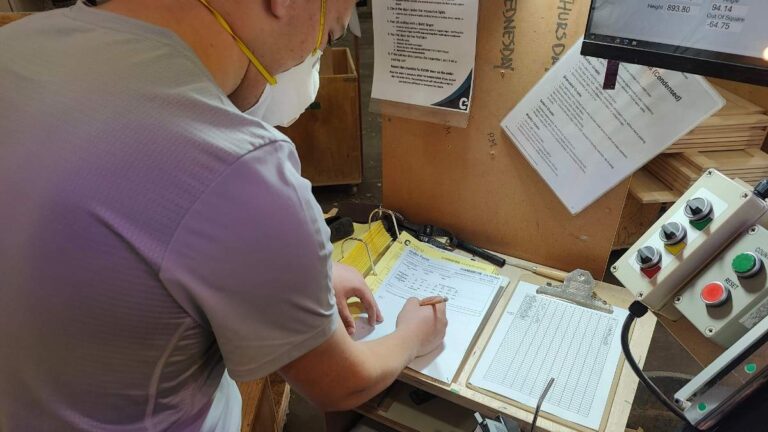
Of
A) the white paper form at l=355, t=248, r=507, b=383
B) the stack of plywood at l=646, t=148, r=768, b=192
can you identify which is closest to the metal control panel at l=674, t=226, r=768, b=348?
the white paper form at l=355, t=248, r=507, b=383

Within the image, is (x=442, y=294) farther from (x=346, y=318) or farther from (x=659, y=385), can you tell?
(x=659, y=385)

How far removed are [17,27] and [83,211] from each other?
25 cm

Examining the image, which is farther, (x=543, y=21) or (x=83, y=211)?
(x=543, y=21)

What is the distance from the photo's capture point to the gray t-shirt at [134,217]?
447 millimetres

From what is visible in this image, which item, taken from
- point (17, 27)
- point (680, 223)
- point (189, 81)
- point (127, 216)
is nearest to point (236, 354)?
Answer: point (127, 216)

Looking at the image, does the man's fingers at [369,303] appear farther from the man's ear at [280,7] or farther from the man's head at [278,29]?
the man's ear at [280,7]

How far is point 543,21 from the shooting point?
93cm

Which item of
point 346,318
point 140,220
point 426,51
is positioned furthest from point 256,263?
point 426,51

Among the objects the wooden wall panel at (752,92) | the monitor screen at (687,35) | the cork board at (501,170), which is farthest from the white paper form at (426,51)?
the wooden wall panel at (752,92)

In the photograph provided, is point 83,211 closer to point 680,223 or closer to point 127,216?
point 127,216

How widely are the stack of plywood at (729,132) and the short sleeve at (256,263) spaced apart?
1.30 meters

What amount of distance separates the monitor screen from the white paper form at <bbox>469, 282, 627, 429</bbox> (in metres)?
0.50

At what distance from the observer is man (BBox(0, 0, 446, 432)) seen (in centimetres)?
45

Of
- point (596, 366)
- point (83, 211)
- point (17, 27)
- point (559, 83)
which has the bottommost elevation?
point (596, 366)
